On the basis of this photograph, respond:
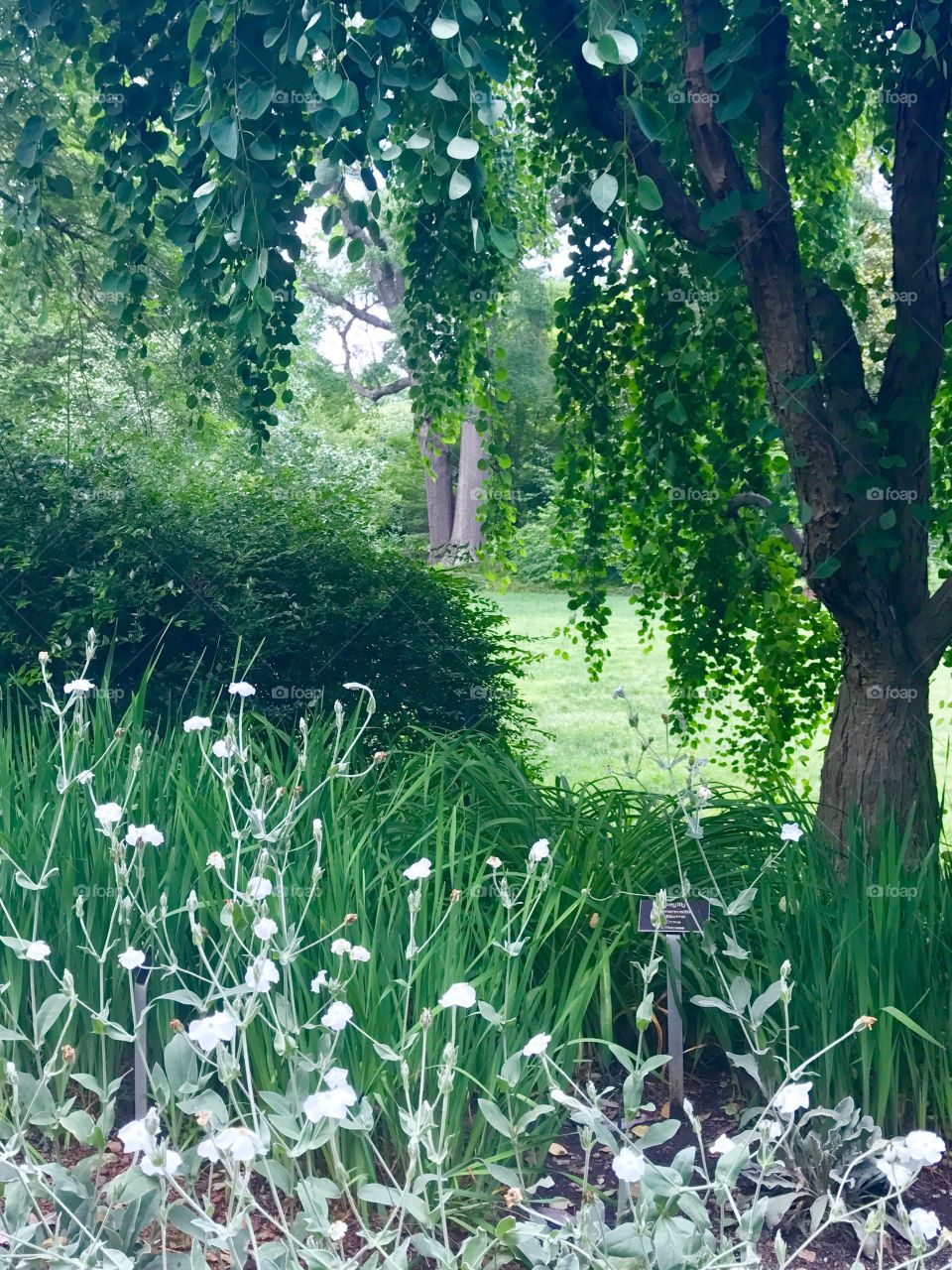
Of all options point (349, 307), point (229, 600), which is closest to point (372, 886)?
point (229, 600)

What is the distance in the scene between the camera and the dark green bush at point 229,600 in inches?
181

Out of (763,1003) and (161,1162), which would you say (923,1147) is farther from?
(161,1162)

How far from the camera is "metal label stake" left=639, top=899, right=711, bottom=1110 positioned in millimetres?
2188

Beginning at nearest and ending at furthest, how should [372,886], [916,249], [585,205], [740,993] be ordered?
1. [740,993]
2. [372,886]
3. [916,249]
4. [585,205]

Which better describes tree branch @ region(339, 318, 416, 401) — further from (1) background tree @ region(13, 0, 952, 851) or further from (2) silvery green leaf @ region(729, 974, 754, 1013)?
(2) silvery green leaf @ region(729, 974, 754, 1013)

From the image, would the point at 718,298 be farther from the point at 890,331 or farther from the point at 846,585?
the point at 846,585

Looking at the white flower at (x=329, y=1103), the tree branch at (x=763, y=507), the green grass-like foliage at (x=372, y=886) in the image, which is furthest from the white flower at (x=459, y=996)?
the tree branch at (x=763, y=507)

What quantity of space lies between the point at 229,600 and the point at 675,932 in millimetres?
2914

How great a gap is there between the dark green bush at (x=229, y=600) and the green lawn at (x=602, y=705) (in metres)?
0.47

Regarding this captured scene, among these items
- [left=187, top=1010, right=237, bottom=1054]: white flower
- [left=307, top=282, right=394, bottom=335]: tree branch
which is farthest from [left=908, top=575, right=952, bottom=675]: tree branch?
[left=307, top=282, right=394, bottom=335]: tree branch

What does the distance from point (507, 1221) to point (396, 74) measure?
2.15 meters

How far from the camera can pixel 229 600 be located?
4695 mm

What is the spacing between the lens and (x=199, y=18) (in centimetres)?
236

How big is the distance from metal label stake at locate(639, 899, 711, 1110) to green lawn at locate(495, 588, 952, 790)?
7.31 feet
